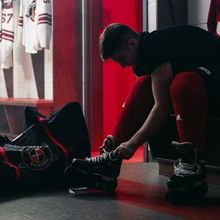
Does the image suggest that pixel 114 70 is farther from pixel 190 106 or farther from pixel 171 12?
pixel 190 106

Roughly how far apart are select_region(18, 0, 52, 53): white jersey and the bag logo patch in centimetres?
152

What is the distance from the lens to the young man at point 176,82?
4.84 ft

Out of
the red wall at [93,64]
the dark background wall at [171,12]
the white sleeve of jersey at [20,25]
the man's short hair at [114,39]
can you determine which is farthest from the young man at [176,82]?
the white sleeve of jersey at [20,25]

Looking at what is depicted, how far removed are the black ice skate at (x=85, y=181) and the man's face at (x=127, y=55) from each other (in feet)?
1.37

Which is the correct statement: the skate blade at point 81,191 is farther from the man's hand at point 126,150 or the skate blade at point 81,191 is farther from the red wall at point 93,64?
the red wall at point 93,64

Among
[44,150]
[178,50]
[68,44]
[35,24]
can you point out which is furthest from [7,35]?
[178,50]

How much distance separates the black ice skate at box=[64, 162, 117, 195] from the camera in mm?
1631

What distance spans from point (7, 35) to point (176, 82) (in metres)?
2.47

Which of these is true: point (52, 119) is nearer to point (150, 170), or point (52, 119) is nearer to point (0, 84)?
point (150, 170)

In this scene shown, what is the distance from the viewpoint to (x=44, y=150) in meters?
1.70

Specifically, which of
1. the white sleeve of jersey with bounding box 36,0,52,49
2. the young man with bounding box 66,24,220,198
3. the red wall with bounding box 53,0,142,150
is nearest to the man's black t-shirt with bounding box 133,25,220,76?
the young man with bounding box 66,24,220,198

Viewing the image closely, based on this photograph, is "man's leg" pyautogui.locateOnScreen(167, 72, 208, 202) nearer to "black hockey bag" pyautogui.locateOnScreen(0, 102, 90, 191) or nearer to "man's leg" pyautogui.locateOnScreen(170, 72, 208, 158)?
"man's leg" pyautogui.locateOnScreen(170, 72, 208, 158)

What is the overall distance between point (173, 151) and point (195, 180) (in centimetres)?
34

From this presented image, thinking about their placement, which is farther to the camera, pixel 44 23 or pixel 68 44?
pixel 44 23
